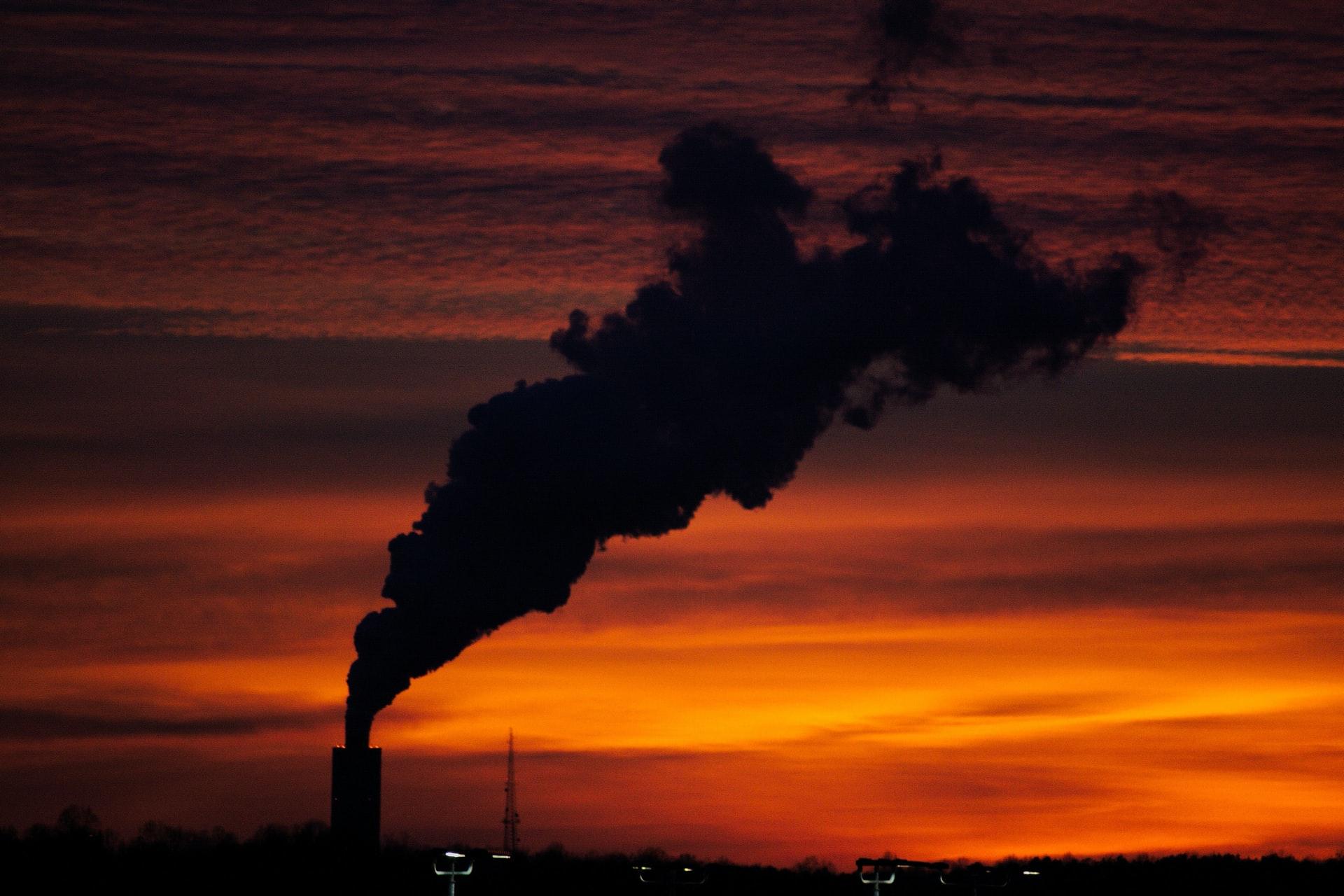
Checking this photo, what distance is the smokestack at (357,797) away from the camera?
2813 inches

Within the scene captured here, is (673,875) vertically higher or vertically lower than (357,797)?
lower

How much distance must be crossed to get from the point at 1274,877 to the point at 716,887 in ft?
96.4

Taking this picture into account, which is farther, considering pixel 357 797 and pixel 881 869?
pixel 357 797

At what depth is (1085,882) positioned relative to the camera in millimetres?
101375

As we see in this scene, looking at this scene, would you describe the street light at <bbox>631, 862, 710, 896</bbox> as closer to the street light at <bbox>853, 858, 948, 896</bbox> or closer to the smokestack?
the street light at <bbox>853, 858, 948, 896</bbox>

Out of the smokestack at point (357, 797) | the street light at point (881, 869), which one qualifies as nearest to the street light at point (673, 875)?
the street light at point (881, 869)

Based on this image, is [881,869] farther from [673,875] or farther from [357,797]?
[357,797]

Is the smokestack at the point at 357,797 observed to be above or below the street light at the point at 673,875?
above

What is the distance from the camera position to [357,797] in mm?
71625

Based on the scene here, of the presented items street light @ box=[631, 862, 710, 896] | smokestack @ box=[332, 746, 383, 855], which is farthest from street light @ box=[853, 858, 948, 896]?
smokestack @ box=[332, 746, 383, 855]

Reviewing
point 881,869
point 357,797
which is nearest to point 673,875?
point 881,869

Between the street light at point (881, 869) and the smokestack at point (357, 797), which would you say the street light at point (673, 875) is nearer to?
the street light at point (881, 869)

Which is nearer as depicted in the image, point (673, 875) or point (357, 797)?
point (673, 875)

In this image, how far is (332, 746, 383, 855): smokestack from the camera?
71.4 metres
